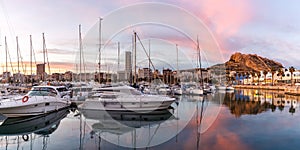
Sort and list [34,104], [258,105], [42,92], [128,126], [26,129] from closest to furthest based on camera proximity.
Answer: [26,129], [128,126], [34,104], [42,92], [258,105]

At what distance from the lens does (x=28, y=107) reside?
1639cm

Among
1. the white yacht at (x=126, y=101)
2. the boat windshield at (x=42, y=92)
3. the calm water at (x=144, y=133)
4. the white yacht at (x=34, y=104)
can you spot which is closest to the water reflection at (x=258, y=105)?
the calm water at (x=144, y=133)

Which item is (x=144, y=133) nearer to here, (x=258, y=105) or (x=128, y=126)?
(x=128, y=126)

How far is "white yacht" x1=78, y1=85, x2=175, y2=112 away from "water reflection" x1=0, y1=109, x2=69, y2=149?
2787 mm

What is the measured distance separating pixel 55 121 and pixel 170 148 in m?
9.30

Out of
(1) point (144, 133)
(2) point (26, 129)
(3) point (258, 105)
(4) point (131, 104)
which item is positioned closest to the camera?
(1) point (144, 133)

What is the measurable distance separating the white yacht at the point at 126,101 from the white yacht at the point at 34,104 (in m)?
2.70

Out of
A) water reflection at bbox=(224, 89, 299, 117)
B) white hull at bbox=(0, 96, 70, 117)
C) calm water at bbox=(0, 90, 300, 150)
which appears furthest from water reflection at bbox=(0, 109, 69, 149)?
water reflection at bbox=(224, 89, 299, 117)

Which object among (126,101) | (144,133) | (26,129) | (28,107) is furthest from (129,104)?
(26,129)

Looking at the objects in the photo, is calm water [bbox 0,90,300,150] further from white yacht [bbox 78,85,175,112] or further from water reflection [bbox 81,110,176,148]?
white yacht [bbox 78,85,175,112]

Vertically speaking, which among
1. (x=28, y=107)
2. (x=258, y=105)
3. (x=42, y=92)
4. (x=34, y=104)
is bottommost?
(x=258, y=105)

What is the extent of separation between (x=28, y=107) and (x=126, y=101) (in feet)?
22.5

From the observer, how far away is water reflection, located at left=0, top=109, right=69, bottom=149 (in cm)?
1094

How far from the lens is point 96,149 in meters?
9.81
